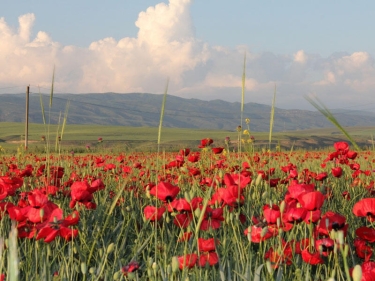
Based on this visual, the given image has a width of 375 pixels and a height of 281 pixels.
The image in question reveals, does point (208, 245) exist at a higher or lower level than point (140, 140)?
higher

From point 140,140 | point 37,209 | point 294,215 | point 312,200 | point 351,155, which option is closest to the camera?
point 312,200

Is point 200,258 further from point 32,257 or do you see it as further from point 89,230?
point 89,230

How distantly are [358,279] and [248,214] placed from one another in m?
1.93

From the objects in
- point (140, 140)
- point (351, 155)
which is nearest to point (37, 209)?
point (351, 155)

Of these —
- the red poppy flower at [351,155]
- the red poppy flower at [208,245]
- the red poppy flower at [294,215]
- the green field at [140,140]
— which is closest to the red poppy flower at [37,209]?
the red poppy flower at [208,245]

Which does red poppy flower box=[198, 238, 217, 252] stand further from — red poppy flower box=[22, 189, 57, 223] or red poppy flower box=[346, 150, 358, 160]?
red poppy flower box=[346, 150, 358, 160]

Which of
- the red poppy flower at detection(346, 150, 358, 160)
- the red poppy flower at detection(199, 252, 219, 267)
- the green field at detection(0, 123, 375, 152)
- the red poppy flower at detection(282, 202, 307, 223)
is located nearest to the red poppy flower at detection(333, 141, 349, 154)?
the red poppy flower at detection(346, 150, 358, 160)

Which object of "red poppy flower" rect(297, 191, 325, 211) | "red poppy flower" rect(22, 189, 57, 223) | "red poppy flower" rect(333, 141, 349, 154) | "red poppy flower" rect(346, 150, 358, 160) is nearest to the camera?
"red poppy flower" rect(297, 191, 325, 211)

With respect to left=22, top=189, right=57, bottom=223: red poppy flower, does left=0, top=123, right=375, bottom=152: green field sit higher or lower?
lower

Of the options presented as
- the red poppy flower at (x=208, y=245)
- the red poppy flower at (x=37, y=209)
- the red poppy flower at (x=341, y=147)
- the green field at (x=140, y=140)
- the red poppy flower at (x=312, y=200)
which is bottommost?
the green field at (x=140, y=140)

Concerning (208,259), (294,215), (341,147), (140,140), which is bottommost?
(140,140)

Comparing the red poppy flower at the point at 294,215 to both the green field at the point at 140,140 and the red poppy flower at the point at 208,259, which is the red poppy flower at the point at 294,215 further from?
the green field at the point at 140,140

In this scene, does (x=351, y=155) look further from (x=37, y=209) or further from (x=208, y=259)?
(x=37, y=209)

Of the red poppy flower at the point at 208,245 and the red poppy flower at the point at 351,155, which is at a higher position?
the red poppy flower at the point at 351,155
